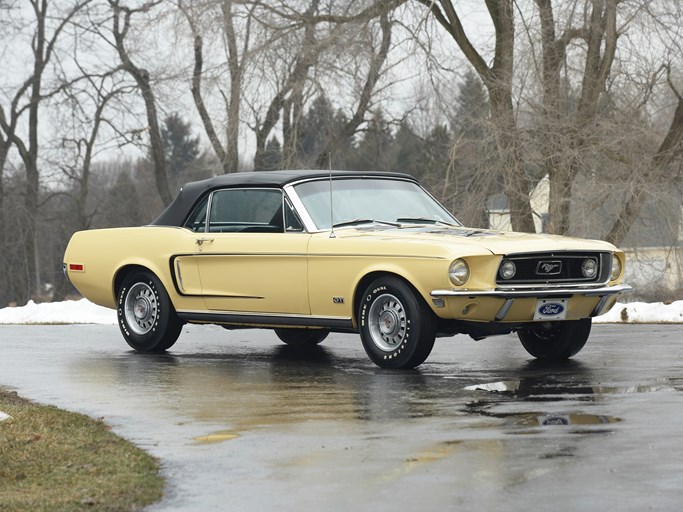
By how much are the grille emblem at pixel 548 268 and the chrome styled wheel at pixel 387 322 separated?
1.13 m

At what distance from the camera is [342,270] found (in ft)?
38.0

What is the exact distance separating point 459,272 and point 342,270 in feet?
3.83

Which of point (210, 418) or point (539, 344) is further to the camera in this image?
point (539, 344)

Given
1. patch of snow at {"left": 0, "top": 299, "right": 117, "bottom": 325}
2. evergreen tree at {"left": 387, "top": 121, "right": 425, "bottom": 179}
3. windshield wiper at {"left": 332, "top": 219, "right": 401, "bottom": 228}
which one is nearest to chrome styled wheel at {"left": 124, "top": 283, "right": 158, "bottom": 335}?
windshield wiper at {"left": 332, "top": 219, "right": 401, "bottom": 228}

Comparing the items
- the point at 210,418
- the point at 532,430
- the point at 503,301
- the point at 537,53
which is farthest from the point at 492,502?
the point at 537,53

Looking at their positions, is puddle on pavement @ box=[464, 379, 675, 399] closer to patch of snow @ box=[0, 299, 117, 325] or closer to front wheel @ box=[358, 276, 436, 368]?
front wheel @ box=[358, 276, 436, 368]

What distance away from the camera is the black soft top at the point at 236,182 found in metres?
12.7

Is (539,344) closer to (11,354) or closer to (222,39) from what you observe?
(11,354)

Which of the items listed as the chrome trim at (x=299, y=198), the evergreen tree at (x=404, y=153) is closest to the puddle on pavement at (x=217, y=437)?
the chrome trim at (x=299, y=198)

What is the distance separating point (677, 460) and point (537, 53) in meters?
18.7

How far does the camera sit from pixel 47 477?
6.74 m

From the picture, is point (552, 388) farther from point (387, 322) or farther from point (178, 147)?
point (178, 147)

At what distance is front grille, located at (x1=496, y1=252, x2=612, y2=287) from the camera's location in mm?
11039

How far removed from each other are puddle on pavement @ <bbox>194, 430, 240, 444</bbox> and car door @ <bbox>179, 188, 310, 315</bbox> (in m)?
4.03
